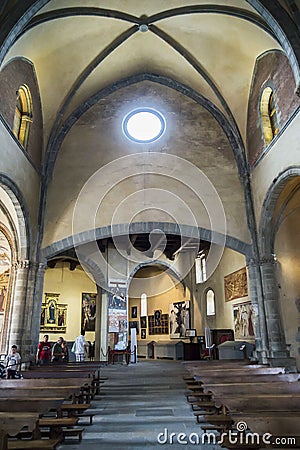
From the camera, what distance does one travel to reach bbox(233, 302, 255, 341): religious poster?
55.9 ft

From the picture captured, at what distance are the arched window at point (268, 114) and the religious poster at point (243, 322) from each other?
781 centimetres

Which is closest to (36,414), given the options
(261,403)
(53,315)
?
(261,403)

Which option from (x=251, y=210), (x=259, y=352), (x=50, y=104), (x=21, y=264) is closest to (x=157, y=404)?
(x=259, y=352)

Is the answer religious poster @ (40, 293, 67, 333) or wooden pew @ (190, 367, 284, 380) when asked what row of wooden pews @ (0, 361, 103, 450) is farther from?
religious poster @ (40, 293, 67, 333)

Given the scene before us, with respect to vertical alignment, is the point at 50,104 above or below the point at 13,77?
above

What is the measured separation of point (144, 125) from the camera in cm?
1605

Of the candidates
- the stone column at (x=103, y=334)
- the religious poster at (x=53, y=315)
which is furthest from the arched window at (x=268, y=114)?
the religious poster at (x=53, y=315)

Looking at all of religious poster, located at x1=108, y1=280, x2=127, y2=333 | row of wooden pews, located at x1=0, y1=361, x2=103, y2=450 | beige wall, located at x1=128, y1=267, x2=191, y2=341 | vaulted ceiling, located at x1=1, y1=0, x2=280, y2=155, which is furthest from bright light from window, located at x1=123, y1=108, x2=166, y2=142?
beige wall, located at x1=128, y1=267, x2=191, y2=341

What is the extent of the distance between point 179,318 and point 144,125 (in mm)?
14429

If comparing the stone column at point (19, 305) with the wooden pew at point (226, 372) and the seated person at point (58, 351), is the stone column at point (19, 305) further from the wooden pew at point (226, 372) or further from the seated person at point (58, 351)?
the wooden pew at point (226, 372)

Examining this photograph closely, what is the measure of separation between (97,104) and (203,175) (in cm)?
551

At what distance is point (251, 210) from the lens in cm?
1415

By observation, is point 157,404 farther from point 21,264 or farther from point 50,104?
point 50,104

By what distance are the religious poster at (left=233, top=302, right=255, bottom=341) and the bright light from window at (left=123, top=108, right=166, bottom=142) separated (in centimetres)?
890
